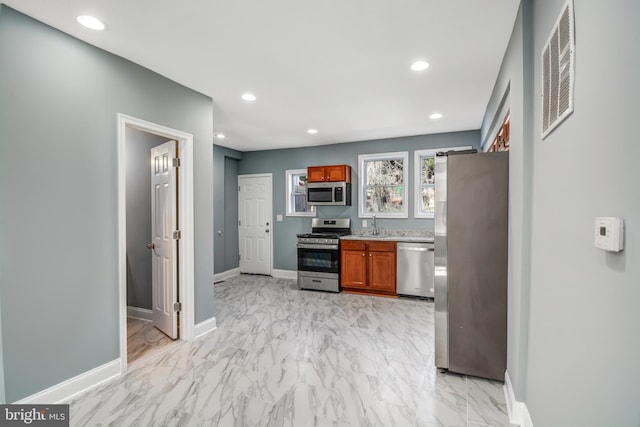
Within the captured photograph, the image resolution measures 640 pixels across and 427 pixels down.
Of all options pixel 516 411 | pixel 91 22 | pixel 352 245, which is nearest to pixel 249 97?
pixel 91 22

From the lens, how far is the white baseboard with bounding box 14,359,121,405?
2.06m

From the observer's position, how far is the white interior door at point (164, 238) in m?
3.27

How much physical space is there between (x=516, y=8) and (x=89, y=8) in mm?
2778

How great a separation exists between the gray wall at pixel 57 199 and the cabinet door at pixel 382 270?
11.7 ft

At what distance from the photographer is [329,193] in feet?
18.3

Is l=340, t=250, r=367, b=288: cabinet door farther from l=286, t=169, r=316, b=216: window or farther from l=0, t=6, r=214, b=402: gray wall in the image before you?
l=0, t=6, r=214, b=402: gray wall

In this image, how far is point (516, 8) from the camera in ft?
6.45

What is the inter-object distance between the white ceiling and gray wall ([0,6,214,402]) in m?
0.25

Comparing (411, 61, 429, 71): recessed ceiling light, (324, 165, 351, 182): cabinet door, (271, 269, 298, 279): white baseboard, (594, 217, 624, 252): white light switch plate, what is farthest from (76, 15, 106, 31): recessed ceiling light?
(271, 269, 298, 279): white baseboard

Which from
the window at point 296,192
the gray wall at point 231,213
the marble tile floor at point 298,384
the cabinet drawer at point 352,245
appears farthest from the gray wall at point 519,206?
the gray wall at point 231,213

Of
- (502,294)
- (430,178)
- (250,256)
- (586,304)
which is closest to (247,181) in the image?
(250,256)

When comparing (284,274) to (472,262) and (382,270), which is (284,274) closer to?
(382,270)

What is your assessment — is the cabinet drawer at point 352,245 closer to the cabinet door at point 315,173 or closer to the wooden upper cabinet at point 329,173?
the wooden upper cabinet at point 329,173

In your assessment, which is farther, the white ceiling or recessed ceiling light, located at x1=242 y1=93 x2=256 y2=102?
recessed ceiling light, located at x1=242 y1=93 x2=256 y2=102
